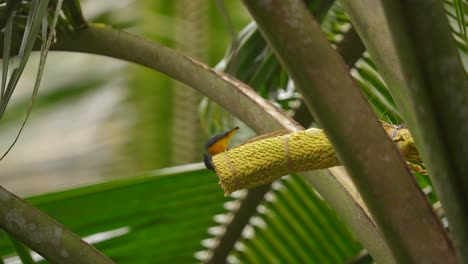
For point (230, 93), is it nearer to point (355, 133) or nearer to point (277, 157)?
point (277, 157)

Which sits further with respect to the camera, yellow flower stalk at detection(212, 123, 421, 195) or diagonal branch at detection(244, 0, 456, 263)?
yellow flower stalk at detection(212, 123, 421, 195)

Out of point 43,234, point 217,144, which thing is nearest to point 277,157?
point 217,144

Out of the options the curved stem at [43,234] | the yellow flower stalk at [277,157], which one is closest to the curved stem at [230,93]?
the yellow flower stalk at [277,157]

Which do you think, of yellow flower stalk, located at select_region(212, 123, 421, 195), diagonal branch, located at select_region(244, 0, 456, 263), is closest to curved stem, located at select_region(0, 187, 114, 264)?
yellow flower stalk, located at select_region(212, 123, 421, 195)

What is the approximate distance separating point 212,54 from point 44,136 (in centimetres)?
61

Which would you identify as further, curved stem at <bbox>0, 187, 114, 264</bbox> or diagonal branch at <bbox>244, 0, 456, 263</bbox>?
curved stem at <bbox>0, 187, 114, 264</bbox>

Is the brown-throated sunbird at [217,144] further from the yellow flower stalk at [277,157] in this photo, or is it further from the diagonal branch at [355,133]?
the diagonal branch at [355,133]

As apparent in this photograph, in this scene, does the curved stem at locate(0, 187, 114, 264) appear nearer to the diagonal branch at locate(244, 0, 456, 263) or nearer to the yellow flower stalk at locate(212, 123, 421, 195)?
the yellow flower stalk at locate(212, 123, 421, 195)

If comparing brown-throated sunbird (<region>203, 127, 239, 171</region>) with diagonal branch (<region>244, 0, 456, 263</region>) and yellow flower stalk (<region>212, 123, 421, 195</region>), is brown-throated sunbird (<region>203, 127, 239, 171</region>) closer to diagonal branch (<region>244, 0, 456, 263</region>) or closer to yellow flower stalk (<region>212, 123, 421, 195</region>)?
yellow flower stalk (<region>212, 123, 421, 195</region>)

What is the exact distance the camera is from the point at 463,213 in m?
0.46

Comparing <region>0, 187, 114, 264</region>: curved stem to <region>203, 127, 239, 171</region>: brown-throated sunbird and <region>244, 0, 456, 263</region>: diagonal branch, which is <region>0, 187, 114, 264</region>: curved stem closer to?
<region>203, 127, 239, 171</region>: brown-throated sunbird

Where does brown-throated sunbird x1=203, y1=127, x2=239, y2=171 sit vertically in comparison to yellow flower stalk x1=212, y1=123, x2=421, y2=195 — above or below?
above

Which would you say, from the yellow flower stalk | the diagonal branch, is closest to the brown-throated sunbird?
the yellow flower stalk

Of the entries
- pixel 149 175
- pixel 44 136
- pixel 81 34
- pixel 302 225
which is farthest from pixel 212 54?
pixel 81 34
